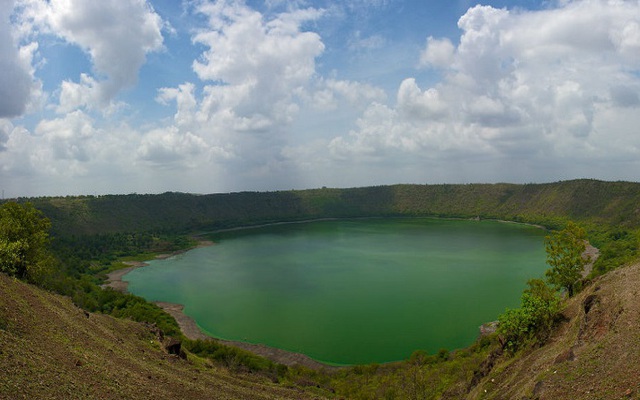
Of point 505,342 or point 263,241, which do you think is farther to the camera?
point 263,241

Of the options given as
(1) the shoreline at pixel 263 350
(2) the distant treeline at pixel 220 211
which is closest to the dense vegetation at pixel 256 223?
(2) the distant treeline at pixel 220 211

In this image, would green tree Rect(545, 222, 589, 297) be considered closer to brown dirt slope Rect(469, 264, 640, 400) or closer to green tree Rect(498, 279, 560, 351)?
brown dirt slope Rect(469, 264, 640, 400)

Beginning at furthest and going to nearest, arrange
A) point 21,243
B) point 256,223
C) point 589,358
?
point 256,223 → point 21,243 → point 589,358

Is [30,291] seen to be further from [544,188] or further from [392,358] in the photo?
[544,188]

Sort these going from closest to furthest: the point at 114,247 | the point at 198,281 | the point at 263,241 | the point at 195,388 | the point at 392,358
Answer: the point at 195,388
the point at 392,358
the point at 198,281
the point at 114,247
the point at 263,241

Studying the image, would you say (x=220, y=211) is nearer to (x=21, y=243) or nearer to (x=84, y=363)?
(x=21, y=243)

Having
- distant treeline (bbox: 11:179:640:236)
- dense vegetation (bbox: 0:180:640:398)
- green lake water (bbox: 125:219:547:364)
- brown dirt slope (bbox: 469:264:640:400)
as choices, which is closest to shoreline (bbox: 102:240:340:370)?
green lake water (bbox: 125:219:547:364)

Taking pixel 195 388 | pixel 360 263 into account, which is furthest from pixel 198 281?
pixel 195 388

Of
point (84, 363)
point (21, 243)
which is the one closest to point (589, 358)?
point (84, 363)
